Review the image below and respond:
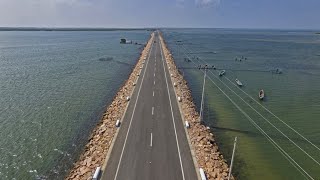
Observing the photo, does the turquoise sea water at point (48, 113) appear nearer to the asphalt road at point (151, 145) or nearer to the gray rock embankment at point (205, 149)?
the asphalt road at point (151, 145)

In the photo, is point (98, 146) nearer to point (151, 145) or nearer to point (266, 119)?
point (151, 145)

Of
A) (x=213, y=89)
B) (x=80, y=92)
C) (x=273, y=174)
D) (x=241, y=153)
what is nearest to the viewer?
(x=273, y=174)

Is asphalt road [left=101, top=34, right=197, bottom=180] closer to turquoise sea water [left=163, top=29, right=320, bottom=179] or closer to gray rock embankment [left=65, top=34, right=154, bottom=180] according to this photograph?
gray rock embankment [left=65, top=34, right=154, bottom=180]

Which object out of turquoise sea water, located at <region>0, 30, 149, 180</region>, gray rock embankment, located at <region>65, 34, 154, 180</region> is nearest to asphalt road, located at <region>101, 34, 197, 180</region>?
gray rock embankment, located at <region>65, 34, 154, 180</region>

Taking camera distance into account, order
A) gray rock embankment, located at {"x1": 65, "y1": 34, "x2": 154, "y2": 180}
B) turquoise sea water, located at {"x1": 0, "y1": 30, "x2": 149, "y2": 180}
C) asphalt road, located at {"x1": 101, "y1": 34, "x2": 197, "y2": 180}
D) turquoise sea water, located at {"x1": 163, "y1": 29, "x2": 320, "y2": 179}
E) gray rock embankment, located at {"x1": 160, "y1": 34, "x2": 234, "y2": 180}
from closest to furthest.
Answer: asphalt road, located at {"x1": 101, "y1": 34, "x2": 197, "y2": 180} → gray rock embankment, located at {"x1": 160, "y1": 34, "x2": 234, "y2": 180} → gray rock embankment, located at {"x1": 65, "y1": 34, "x2": 154, "y2": 180} → turquoise sea water, located at {"x1": 0, "y1": 30, "x2": 149, "y2": 180} → turquoise sea water, located at {"x1": 163, "y1": 29, "x2": 320, "y2": 179}

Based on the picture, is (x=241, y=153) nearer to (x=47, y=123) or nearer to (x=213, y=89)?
(x=47, y=123)

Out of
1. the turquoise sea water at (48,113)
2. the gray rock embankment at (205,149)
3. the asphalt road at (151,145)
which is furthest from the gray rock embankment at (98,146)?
the gray rock embankment at (205,149)

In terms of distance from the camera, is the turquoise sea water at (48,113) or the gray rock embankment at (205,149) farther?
the turquoise sea water at (48,113)

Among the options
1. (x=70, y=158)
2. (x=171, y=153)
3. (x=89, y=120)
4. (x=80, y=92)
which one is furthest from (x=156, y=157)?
(x=80, y=92)
